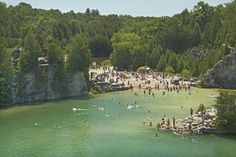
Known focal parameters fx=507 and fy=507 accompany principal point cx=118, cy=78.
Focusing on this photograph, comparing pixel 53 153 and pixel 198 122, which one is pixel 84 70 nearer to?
pixel 198 122

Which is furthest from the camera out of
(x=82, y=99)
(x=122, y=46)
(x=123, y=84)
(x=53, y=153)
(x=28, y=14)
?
(x=28, y=14)

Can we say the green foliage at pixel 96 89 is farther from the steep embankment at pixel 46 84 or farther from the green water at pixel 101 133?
the green water at pixel 101 133

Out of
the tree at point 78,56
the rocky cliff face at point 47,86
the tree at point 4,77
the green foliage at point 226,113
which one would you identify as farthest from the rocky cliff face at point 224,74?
the green foliage at point 226,113

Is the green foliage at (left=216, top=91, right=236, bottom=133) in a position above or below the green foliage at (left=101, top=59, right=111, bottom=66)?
below

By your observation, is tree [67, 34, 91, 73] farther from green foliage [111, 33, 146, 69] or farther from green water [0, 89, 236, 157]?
green foliage [111, 33, 146, 69]

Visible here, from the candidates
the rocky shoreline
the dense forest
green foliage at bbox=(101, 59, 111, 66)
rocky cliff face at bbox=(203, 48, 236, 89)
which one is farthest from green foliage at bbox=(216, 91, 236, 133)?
green foliage at bbox=(101, 59, 111, 66)

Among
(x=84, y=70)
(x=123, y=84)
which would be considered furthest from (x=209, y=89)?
(x=84, y=70)
